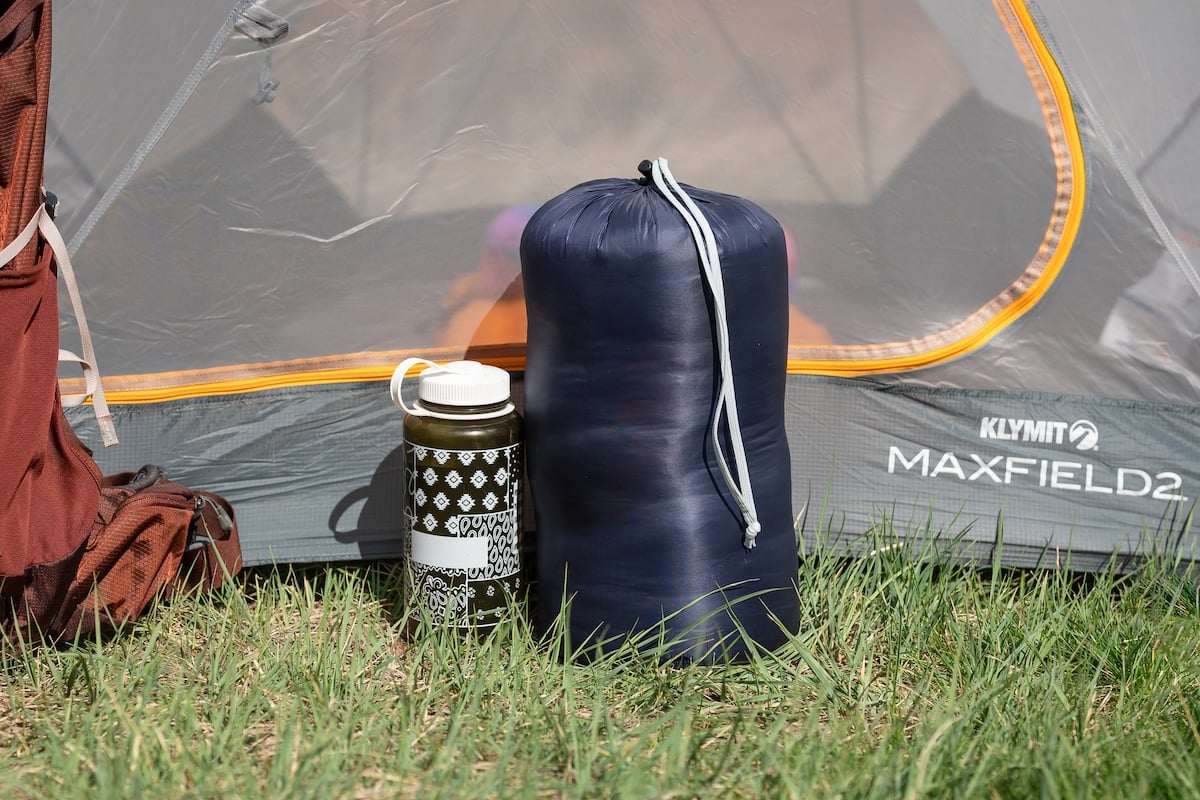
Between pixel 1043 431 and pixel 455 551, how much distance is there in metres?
1.21

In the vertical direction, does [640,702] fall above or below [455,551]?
below

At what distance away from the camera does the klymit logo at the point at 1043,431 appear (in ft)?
7.90

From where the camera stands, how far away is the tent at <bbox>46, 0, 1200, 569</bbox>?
2332mm

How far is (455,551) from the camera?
2150mm

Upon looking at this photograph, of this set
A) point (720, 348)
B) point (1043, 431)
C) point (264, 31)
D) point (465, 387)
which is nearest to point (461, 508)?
point (465, 387)

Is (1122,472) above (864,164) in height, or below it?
below

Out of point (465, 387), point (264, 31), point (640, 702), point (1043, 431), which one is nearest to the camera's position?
point (640, 702)

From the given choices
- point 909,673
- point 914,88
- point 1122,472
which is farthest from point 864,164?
point 909,673

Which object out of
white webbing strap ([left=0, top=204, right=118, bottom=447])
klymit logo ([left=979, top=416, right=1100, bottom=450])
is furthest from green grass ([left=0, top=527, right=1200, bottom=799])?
white webbing strap ([left=0, top=204, right=118, bottom=447])

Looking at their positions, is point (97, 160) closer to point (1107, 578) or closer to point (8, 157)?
point (8, 157)

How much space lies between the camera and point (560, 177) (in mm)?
2420

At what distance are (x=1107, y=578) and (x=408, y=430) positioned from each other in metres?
1.41

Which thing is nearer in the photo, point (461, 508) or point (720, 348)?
point (720, 348)

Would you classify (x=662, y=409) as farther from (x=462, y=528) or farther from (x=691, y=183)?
(x=691, y=183)
